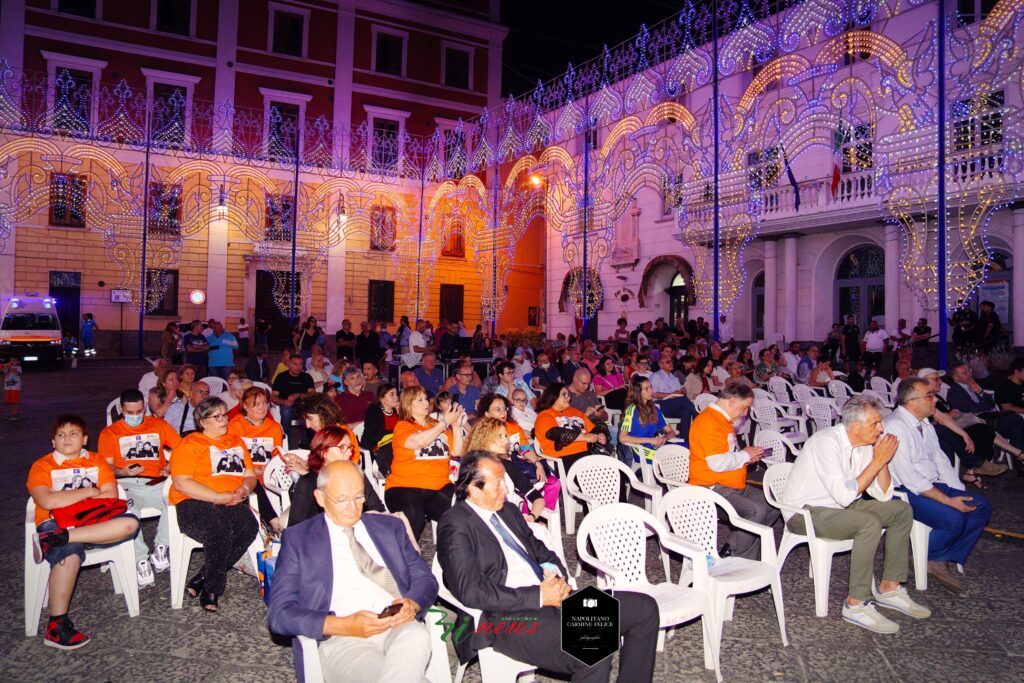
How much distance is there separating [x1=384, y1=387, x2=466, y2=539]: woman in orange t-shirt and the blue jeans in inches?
122

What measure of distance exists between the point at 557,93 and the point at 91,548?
48.1 feet

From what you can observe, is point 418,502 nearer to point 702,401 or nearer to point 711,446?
point 711,446

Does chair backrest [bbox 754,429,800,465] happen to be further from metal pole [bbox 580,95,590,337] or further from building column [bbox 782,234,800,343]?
building column [bbox 782,234,800,343]

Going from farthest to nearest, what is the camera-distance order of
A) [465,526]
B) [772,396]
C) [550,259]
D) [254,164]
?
[550,259] < [254,164] < [772,396] < [465,526]

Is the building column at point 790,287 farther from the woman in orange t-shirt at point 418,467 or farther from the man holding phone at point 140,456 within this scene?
the man holding phone at point 140,456

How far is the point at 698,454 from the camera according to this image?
187 inches

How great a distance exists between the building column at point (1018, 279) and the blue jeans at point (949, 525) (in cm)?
1261

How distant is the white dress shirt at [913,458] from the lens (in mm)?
4641

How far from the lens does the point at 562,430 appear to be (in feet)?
20.1

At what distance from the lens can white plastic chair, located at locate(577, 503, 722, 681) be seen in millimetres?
3506

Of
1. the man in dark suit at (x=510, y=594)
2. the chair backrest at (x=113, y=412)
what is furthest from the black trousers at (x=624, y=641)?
the chair backrest at (x=113, y=412)

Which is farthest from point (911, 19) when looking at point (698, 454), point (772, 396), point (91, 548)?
point (91, 548)

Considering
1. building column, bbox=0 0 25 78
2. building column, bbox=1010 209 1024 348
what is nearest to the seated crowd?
building column, bbox=1010 209 1024 348

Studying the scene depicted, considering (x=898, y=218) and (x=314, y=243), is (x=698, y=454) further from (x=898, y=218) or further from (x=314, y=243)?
(x=314, y=243)
